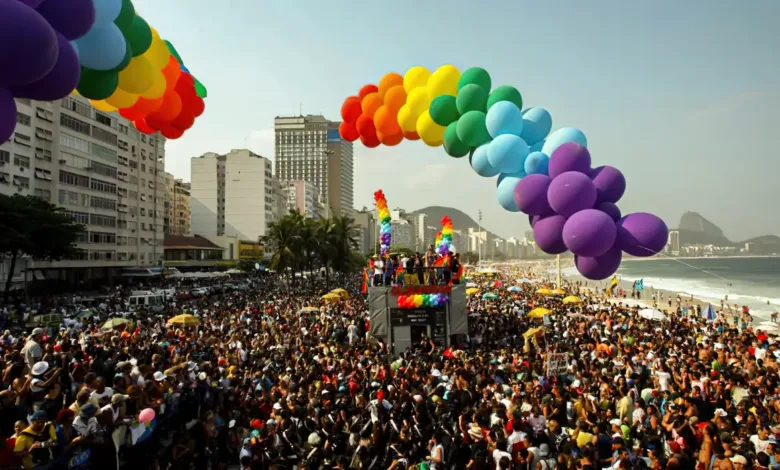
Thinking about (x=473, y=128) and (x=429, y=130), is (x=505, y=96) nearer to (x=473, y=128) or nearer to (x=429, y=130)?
(x=473, y=128)

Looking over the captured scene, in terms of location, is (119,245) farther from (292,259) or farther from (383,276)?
(383,276)

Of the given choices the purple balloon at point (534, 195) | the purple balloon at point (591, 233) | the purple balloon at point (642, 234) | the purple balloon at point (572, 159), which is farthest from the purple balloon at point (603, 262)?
the purple balloon at point (572, 159)

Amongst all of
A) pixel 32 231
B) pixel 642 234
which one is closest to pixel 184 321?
pixel 642 234

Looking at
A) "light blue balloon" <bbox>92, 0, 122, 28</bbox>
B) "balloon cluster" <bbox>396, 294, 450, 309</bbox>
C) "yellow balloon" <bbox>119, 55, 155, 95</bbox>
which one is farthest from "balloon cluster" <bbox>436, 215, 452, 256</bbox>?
"light blue balloon" <bbox>92, 0, 122, 28</bbox>

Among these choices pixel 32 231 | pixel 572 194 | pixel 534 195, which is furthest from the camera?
pixel 32 231

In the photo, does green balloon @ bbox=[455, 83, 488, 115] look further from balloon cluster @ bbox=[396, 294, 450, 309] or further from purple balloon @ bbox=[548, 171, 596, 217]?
balloon cluster @ bbox=[396, 294, 450, 309]

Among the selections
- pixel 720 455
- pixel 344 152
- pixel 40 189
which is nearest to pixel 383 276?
pixel 720 455
